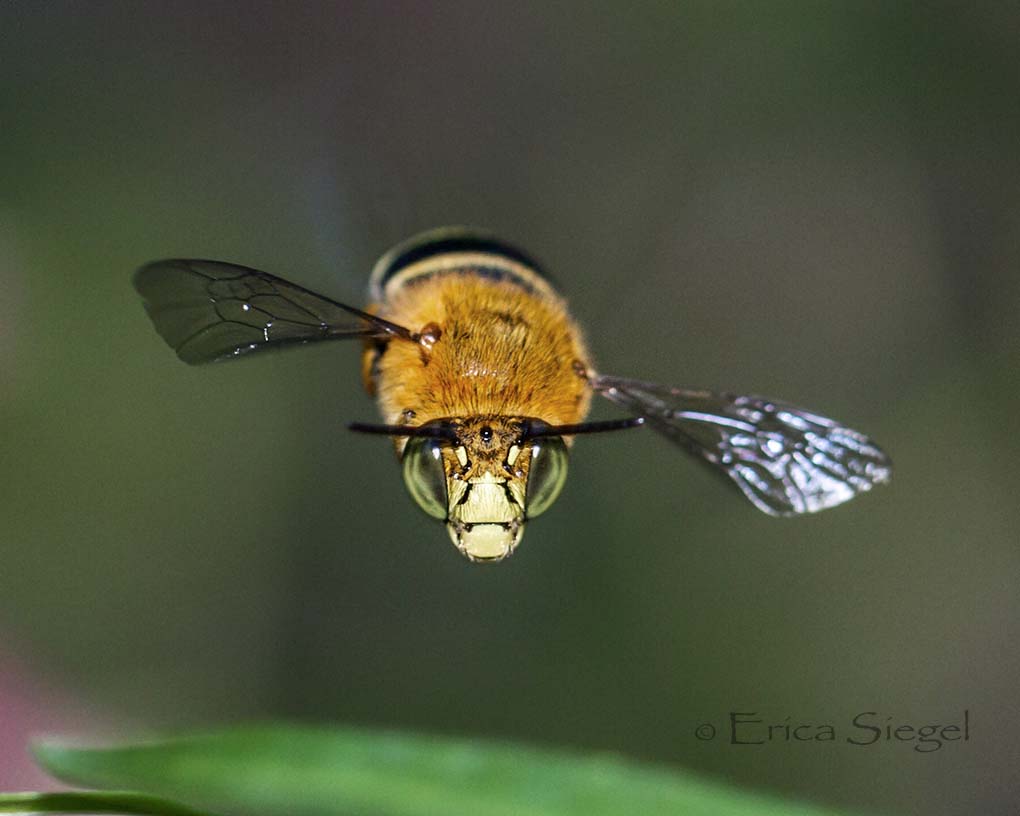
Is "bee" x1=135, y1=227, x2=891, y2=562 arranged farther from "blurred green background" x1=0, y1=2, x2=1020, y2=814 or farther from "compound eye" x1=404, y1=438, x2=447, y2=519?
"blurred green background" x1=0, y1=2, x2=1020, y2=814

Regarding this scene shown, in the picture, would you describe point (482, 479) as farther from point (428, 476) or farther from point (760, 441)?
point (760, 441)

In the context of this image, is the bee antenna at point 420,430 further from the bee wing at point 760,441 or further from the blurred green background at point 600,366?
the blurred green background at point 600,366

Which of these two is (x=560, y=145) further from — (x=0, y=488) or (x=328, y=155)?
(x=0, y=488)

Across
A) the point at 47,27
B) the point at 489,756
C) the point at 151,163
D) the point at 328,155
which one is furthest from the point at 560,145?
the point at 489,756

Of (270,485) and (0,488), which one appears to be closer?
(0,488)

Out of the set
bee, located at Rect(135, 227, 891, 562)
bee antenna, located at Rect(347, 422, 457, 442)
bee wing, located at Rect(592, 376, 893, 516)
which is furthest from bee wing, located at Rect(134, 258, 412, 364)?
bee wing, located at Rect(592, 376, 893, 516)

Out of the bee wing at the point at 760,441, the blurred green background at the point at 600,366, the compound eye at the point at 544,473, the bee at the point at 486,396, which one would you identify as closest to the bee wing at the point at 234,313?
the bee at the point at 486,396

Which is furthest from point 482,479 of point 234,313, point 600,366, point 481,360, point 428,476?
point 600,366
